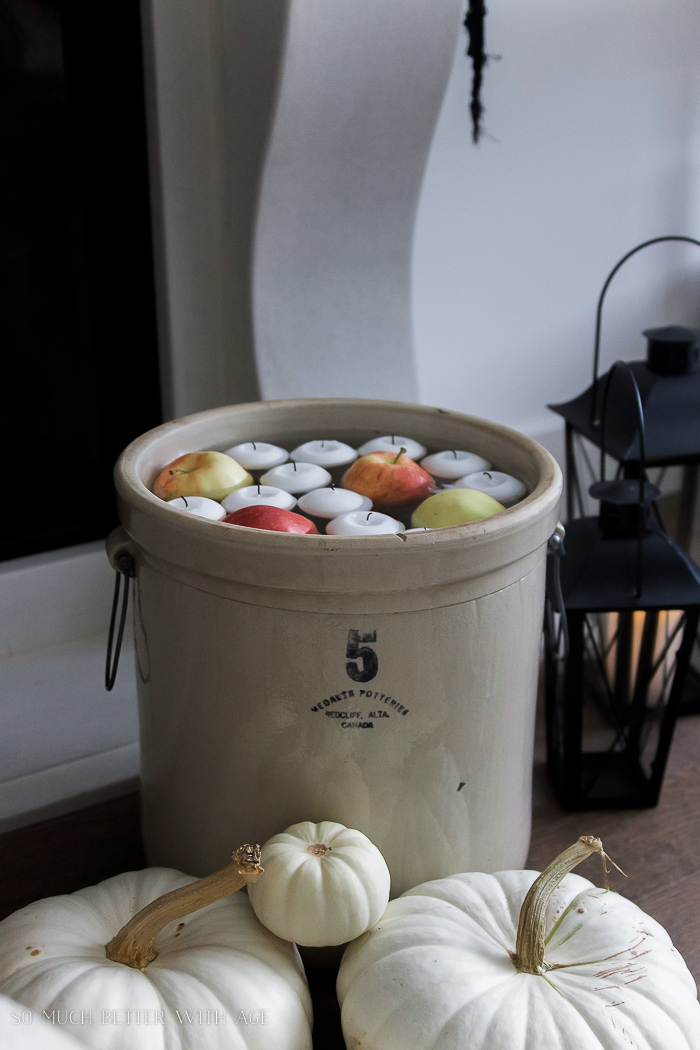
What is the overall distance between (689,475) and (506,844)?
646 millimetres

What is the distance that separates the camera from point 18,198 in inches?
44.7

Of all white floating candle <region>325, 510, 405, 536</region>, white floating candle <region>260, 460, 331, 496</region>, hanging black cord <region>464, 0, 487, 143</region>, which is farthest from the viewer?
hanging black cord <region>464, 0, 487, 143</region>

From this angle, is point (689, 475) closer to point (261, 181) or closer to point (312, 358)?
point (312, 358)

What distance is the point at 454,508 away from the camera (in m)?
0.77

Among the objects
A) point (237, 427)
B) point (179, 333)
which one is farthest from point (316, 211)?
point (237, 427)

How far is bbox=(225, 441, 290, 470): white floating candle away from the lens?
89 centimetres

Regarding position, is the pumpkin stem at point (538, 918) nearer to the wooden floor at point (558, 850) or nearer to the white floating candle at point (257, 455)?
the wooden floor at point (558, 850)

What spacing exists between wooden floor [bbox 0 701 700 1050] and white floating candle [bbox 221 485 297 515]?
0.40 m

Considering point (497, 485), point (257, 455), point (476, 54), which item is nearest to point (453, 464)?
point (497, 485)

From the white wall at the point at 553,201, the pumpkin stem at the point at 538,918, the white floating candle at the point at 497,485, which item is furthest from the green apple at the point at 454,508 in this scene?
the white wall at the point at 553,201

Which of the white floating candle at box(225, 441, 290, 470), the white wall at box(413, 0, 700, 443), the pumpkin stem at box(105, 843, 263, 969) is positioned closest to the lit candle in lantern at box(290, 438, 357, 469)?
the white floating candle at box(225, 441, 290, 470)

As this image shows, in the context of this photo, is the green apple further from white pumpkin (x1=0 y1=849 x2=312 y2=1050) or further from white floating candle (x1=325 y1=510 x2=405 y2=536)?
white pumpkin (x1=0 y1=849 x2=312 y2=1050)

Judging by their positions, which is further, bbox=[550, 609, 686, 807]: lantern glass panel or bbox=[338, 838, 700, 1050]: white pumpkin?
bbox=[550, 609, 686, 807]: lantern glass panel

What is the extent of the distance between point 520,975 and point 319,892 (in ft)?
0.50
